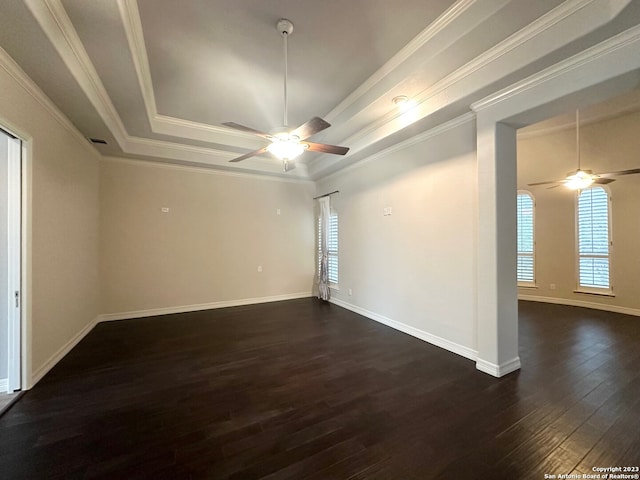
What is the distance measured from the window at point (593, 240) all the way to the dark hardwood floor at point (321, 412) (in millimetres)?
1908

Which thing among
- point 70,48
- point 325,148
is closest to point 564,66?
point 325,148

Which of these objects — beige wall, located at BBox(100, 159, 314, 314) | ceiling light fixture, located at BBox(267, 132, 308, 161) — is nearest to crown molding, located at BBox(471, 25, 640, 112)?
ceiling light fixture, located at BBox(267, 132, 308, 161)

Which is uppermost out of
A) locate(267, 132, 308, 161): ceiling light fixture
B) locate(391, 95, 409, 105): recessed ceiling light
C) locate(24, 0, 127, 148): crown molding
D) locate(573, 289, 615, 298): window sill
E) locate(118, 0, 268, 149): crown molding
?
locate(118, 0, 268, 149): crown molding

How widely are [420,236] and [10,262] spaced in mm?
4531

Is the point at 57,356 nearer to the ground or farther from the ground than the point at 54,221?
nearer to the ground

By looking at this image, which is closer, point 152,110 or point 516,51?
point 516,51

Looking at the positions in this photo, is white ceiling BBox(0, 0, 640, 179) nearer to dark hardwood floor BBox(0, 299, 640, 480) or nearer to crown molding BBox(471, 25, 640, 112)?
crown molding BBox(471, 25, 640, 112)

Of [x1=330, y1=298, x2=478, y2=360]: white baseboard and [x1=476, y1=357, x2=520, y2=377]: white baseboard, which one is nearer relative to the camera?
[x1=476, y1=357, x2=520, y2=377]: white baseboard

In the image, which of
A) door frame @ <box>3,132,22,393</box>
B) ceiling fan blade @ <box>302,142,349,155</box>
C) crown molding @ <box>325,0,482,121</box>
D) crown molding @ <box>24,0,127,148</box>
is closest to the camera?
crown molding @ <box>24,0,127,148</box>

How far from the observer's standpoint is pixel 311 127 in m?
2.32

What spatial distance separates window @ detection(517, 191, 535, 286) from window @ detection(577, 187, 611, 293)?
30.8 inches

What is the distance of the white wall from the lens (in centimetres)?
311

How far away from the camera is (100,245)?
448 centimetres

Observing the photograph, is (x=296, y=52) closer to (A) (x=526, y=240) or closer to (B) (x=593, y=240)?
(A) (x=526, y=240)
